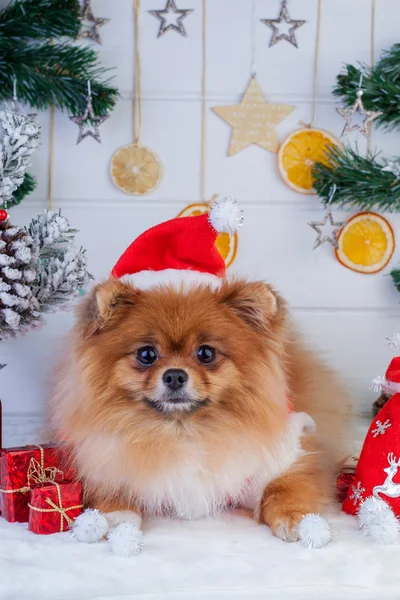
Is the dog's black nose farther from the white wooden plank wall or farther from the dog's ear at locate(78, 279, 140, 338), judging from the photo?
the white wooden plank wall

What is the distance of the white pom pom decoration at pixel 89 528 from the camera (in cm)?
143

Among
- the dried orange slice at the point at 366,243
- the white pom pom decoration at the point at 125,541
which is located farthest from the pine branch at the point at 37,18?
the white pom pom decoration at the point at 125,541

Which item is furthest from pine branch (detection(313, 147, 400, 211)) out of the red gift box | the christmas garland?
the red gift box

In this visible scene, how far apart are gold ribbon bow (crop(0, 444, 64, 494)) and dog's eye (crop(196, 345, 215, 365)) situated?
1.54ft

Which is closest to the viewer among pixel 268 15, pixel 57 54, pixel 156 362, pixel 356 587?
pixel 356 587

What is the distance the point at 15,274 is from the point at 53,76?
31.8 inches

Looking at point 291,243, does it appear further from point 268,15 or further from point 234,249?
point 268,15

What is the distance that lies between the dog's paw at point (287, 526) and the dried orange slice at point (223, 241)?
3.67ft

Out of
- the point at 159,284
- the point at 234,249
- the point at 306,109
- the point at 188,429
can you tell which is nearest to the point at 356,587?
the point at 188,429

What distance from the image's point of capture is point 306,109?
2365 millimetres

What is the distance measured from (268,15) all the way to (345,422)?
146cm

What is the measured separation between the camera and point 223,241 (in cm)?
239

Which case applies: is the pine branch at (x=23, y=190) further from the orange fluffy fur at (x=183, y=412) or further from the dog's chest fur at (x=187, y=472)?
the dog's chest fur at (x=187, y=472)

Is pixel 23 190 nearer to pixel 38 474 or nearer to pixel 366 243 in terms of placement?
pixel 38 474
